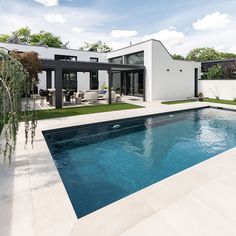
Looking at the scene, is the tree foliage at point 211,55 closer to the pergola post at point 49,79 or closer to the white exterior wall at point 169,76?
the white exterior wall at point 169,76

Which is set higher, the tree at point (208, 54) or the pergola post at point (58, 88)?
the tree at point (208, 54)

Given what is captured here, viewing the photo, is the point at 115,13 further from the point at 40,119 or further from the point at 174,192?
the point at 174,192

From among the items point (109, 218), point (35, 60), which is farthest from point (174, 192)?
point (35, 60)

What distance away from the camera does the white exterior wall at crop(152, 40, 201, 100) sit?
58.2 feet

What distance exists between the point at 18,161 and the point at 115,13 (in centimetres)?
1466

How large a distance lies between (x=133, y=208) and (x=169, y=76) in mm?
17197

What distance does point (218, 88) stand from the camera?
20.2 meters

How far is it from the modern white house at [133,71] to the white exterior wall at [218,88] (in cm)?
82

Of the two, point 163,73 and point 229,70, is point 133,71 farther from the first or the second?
point 229,70

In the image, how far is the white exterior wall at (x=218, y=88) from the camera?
62.8ft

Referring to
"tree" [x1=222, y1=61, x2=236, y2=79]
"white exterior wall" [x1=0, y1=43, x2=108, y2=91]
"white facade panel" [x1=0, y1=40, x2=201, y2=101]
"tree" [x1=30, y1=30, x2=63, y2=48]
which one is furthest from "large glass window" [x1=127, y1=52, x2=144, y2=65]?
"tree" [x1=30, y1=30, x2=63, y2=48]

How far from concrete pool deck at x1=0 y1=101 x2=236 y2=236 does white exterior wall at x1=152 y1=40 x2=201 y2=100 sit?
1421 cm

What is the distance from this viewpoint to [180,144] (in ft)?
25.5

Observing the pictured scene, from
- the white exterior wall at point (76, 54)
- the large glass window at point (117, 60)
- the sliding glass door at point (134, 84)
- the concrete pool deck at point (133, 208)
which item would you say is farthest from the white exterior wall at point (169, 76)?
the concrete pool deck at point (133, 208)
